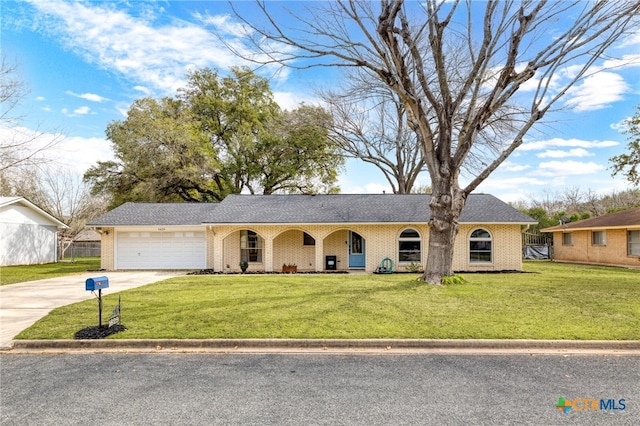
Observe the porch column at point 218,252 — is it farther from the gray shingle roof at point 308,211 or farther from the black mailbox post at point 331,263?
the black mailbox post at point 331,263

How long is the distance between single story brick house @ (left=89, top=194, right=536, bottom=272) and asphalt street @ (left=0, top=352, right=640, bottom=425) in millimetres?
12407

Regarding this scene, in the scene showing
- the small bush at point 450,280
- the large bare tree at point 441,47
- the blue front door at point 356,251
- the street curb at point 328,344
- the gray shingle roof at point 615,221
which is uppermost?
the large bare tree at point 441,47

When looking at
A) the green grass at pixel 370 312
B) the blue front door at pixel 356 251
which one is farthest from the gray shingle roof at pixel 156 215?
the green grass at pixel 370 312

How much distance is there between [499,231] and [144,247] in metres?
18.1

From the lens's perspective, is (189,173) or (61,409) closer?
(61,409)

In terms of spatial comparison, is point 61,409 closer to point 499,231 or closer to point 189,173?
point 499,231

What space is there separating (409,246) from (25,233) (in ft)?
78.1

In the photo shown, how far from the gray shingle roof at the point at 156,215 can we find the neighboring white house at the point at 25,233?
23.8ft

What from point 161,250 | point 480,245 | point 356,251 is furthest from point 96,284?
point 480,245

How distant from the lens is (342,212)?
18.8m

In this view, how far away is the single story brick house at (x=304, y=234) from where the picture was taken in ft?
59.2

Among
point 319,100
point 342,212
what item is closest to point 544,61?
point 342,212

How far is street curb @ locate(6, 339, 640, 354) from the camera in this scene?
5.94 m

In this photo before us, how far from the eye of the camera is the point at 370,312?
26.3 feet
